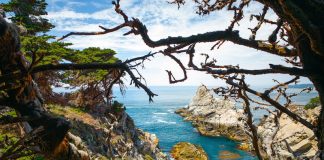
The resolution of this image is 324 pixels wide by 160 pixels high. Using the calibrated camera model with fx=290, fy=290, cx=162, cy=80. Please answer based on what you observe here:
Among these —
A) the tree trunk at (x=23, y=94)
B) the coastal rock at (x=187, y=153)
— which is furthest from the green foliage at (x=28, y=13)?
the coastal rock at (x=187, y=153)

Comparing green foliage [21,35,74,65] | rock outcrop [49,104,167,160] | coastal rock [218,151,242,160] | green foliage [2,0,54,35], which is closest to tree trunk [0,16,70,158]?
green foliage [21,35,74,65]

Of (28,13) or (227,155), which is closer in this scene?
(28,13)

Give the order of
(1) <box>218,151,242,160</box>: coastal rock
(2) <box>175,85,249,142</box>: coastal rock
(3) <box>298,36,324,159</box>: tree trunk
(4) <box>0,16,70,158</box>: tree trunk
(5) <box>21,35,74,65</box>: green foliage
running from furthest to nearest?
(2) <box>175,85,249,142</box>: coastal rock < (1) <box>218,151,242,160</box>: coastal rock < (5) <box>21,35,74,65</box>: green foliage < (3) <box>298,36,324,159</box>: tree trunk < (4) <box>0,16,70,158</box>: tree trunk

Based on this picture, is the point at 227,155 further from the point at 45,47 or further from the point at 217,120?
the point at 45,47

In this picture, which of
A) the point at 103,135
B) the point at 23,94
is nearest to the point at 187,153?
the point at 103,135

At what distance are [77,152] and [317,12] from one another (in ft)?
8.61

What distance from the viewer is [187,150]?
1743 inches

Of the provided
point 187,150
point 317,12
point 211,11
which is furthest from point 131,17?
point 187,150

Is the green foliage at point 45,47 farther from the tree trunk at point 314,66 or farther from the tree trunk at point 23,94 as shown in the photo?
the tree trunk at point 314,66

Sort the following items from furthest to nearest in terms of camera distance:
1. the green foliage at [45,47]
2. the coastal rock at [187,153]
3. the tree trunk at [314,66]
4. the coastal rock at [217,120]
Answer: the coastal rock at [217,120] → the coastal rock at [187,153] → the green foliage at [45,47] → the tree trunk at [314,66]

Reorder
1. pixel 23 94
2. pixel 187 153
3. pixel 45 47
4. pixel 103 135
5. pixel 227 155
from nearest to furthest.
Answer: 1. pixel 23 94
2. pixel 45 47
3. pixel 103 135
4. pixel 187 153
5. pixel 227 155

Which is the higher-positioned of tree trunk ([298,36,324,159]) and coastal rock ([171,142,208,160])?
tree trunk ([298,36,324,159])

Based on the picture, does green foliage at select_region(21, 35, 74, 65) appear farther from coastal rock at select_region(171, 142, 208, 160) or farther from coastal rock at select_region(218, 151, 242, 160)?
coastal rock at select_region(218, 151, 242, 160)

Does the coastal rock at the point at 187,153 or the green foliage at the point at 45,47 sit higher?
the green foliage at the point at 45,47
